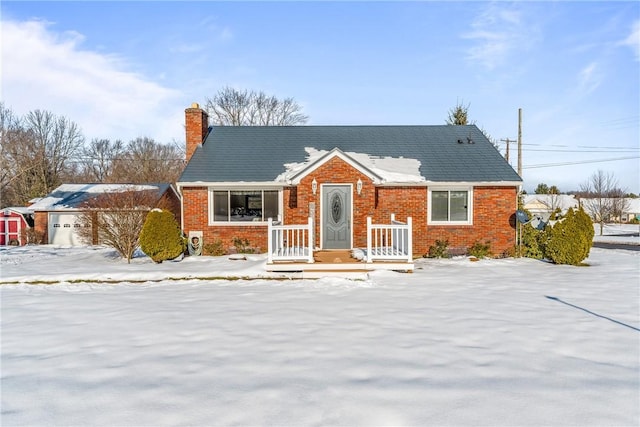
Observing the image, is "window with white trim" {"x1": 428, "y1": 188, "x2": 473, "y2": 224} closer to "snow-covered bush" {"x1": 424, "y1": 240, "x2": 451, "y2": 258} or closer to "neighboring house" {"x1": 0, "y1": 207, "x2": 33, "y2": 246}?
"snow-covered bush" {"x1": 424, "y1": 240, "x2": 451, "y2": 258}

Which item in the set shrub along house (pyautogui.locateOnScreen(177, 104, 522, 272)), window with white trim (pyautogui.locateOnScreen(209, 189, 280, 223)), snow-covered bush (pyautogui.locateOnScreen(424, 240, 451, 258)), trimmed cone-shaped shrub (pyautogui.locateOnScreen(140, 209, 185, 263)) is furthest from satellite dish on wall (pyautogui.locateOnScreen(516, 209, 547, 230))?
trimmed cone-shaped shrub (pyautogui.locateOnScreen(140, 209, 185, 263))

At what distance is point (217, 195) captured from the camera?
14.0 m

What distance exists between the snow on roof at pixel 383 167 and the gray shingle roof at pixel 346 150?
0.25 metres

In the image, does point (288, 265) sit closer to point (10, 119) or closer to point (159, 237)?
point (159, 237)

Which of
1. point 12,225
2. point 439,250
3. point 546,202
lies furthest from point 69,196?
point 546,202

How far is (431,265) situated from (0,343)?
34.3 feet

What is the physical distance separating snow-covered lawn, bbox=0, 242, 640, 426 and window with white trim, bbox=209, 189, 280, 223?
489cm

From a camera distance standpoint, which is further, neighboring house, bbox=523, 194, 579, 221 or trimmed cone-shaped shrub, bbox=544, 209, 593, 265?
neighboring house, bbox=523, 194, 579, 221

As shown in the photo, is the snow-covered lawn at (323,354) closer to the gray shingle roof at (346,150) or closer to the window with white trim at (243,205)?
the window with white trim at (243,205)

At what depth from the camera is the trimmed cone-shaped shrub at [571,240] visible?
40.0ft

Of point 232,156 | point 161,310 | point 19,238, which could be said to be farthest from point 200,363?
point 19,238

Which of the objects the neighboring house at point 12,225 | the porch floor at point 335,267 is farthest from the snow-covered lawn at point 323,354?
the neighboring house at point 12,225

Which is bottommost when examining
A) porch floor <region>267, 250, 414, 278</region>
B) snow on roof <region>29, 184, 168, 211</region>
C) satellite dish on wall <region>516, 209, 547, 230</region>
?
porch floor <region>267, 250, 414, 278</region>

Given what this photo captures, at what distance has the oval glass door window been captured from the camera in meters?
13.3
